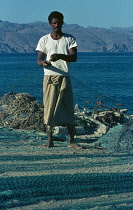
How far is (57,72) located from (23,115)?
106 inches

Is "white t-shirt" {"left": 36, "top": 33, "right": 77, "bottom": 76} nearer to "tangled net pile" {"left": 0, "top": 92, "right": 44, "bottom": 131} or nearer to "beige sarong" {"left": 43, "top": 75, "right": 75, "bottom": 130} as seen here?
"beige sarong" {"left": 43, "top": 75, "right": 75, "bottom": 130}

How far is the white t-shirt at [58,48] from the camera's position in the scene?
19.3 feet

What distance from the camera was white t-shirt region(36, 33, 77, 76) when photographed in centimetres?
589

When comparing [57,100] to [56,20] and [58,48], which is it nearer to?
[58,48]

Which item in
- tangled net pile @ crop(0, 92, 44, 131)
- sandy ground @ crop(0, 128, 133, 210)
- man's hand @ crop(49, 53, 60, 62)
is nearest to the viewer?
sandy ground @ crop(0, 128, 133, 210)

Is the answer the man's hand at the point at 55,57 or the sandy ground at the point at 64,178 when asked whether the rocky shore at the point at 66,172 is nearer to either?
the sandy ground at the point at 64,178

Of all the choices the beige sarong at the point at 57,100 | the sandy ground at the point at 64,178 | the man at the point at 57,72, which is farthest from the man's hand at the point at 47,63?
the sandy ground at the point at 64,178

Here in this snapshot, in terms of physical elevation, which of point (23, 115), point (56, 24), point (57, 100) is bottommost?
point (23, 115)

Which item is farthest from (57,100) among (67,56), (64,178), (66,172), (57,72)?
(64,178)

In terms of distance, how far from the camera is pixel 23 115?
846 cm

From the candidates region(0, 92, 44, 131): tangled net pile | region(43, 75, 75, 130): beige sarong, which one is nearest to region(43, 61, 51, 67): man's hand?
region(43, 75, 75, 130): beige sarong

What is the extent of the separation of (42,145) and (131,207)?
273 centimetres

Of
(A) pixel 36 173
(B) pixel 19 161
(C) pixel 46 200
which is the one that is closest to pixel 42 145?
Result: (B) pixel 19 161

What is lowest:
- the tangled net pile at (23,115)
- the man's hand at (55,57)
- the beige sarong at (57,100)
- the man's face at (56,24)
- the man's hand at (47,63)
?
the tangled net pile at (23,115)
